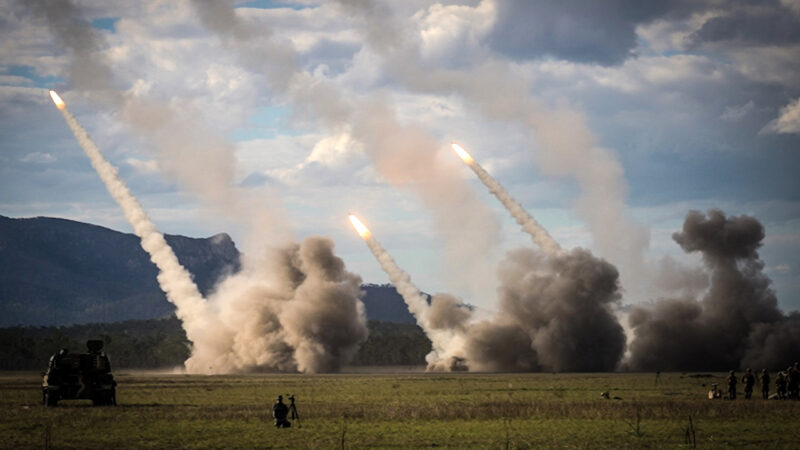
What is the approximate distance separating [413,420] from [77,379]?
19.8 meters

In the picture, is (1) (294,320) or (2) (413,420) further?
(1) (294,320)

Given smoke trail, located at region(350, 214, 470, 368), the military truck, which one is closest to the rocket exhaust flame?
smoke trail, located at region(350, 214, 470, 368)

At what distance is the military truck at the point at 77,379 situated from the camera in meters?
56.4

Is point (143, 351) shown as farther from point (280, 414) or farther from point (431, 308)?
point (280, 414)

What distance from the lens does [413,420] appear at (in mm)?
46594

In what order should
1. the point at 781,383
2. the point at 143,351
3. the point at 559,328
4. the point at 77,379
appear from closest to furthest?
the point at 77,379 → the point at 781,383 → the point at 559,328 → the point at 143,351

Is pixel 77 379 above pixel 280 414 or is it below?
above

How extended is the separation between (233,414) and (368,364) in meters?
105

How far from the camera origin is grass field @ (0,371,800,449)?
37938mm

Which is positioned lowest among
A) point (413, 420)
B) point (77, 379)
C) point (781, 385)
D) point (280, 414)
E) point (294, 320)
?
point (413, 420)

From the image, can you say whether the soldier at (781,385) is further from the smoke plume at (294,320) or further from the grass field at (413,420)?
the smoke plume at (294,320)

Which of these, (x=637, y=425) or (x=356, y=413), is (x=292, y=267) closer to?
(x=356, y=413)

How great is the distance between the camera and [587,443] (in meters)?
36.9

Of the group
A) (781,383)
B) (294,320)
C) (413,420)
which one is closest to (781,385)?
(781,383)
